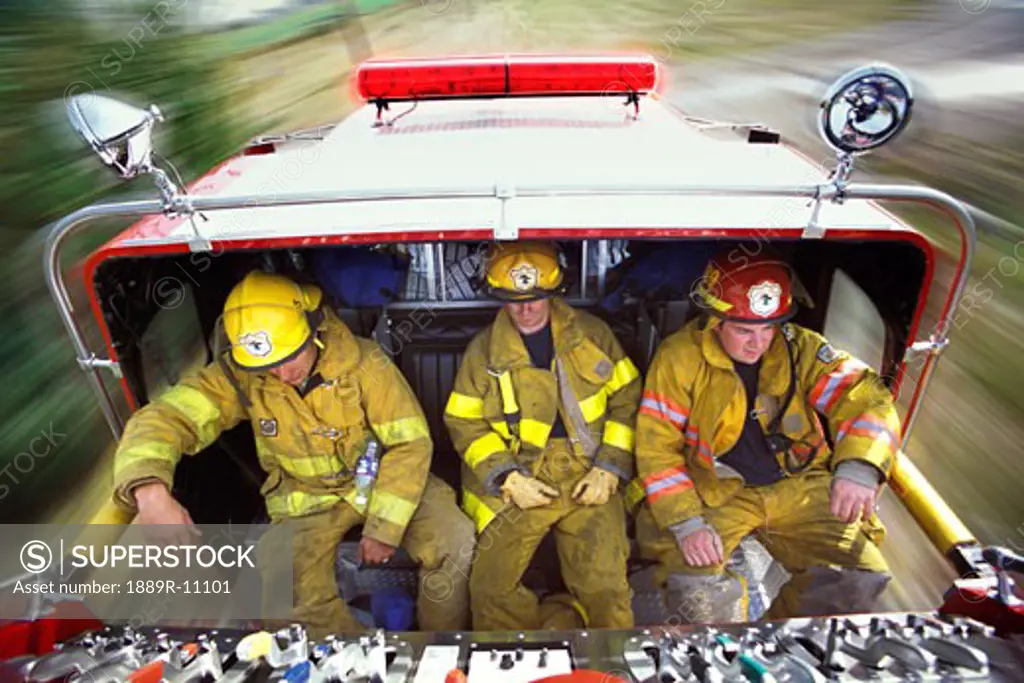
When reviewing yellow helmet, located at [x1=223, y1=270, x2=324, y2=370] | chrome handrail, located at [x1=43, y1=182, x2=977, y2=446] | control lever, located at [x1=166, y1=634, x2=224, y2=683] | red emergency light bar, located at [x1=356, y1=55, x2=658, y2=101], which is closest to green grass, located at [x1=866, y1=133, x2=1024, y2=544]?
chrome handrail, located at [x1=43, y1=182, x2=977, y2=446]

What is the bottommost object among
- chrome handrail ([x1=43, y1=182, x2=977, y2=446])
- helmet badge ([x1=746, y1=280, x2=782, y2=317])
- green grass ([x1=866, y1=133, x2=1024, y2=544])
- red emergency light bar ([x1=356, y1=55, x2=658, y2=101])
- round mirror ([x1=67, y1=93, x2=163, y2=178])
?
green grass ([x1=866, y1=133, x2=1024, y2=544])

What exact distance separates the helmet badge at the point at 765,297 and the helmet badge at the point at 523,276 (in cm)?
70

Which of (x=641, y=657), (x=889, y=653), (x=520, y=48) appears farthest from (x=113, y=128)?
(x=520, y=48)

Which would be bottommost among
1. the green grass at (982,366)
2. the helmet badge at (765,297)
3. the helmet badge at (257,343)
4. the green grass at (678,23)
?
the green grass at (982,366)

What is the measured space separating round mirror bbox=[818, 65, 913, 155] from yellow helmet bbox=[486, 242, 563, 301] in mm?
951

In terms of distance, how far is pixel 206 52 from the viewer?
27.8 feet

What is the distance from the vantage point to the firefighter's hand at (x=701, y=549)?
2.28m

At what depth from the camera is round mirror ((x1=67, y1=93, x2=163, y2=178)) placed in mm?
1717

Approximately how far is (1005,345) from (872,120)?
14.5ft

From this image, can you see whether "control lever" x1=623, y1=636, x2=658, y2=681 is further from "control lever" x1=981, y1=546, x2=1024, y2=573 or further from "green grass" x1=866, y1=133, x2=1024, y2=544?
"green grass" x1=866, y1=133, x2=1024, y2=544

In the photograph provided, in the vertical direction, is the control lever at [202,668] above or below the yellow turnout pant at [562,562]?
above

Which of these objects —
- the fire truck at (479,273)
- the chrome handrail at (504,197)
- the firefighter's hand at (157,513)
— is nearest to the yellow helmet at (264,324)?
the fire truck at (479,273)

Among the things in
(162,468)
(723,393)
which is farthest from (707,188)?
(162,468)

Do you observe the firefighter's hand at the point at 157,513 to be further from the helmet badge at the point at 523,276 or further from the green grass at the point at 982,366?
the green grass at the point at 982,366
